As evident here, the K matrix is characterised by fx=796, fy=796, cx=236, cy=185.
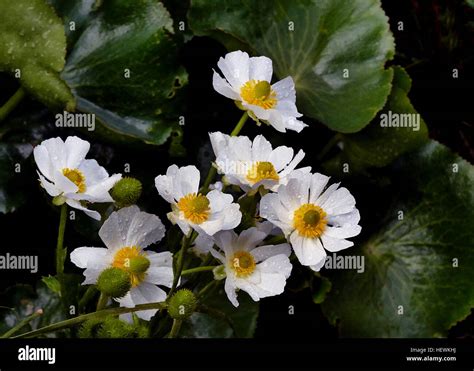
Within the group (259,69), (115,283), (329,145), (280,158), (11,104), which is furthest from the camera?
(329,145)

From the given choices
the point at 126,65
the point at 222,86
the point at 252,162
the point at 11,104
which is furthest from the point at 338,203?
the point at 11,104

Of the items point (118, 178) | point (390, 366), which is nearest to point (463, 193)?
point (390, 366)

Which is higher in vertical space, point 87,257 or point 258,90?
point 258,90

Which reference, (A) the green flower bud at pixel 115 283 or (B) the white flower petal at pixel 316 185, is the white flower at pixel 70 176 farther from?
(B) the white flower petal at pixel 316 185

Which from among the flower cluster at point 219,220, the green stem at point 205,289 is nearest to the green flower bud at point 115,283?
the flower cluster at point 219,220

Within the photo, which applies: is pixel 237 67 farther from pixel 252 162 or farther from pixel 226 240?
pixel 226 240
